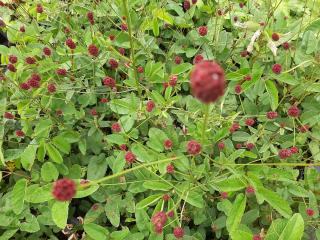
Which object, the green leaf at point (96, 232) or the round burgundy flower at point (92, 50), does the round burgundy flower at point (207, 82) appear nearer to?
the green leaf at point (96, 232)

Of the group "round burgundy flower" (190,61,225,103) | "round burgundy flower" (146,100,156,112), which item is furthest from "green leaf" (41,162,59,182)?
"round burgundy flower" (190,61,225,103)

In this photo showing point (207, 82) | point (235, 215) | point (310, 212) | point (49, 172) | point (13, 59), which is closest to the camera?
point (207, 82)

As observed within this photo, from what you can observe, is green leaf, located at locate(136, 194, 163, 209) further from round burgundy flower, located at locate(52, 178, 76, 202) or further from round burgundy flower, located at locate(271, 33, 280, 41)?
round burgundy flower, located at locate(271, 33, 280, 41)

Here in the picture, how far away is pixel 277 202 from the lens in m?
1.33

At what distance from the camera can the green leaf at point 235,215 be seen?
131cm

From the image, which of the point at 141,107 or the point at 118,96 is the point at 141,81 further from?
the point at 141,107

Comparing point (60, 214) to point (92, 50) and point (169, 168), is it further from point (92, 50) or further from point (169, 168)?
point (92, 50)

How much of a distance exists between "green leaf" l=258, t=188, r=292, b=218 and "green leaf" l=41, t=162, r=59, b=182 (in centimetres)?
83

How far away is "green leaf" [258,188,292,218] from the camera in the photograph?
51.9 inches

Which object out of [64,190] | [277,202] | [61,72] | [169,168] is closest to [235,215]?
[277,202]

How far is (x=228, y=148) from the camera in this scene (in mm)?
1618

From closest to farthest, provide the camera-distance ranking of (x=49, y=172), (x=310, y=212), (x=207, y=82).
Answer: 1. (x=207, y=82)
2. (x=310, y=212)
3. (x=49, y=172)

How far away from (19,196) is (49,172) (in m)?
0.15

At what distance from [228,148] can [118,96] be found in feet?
1.93
